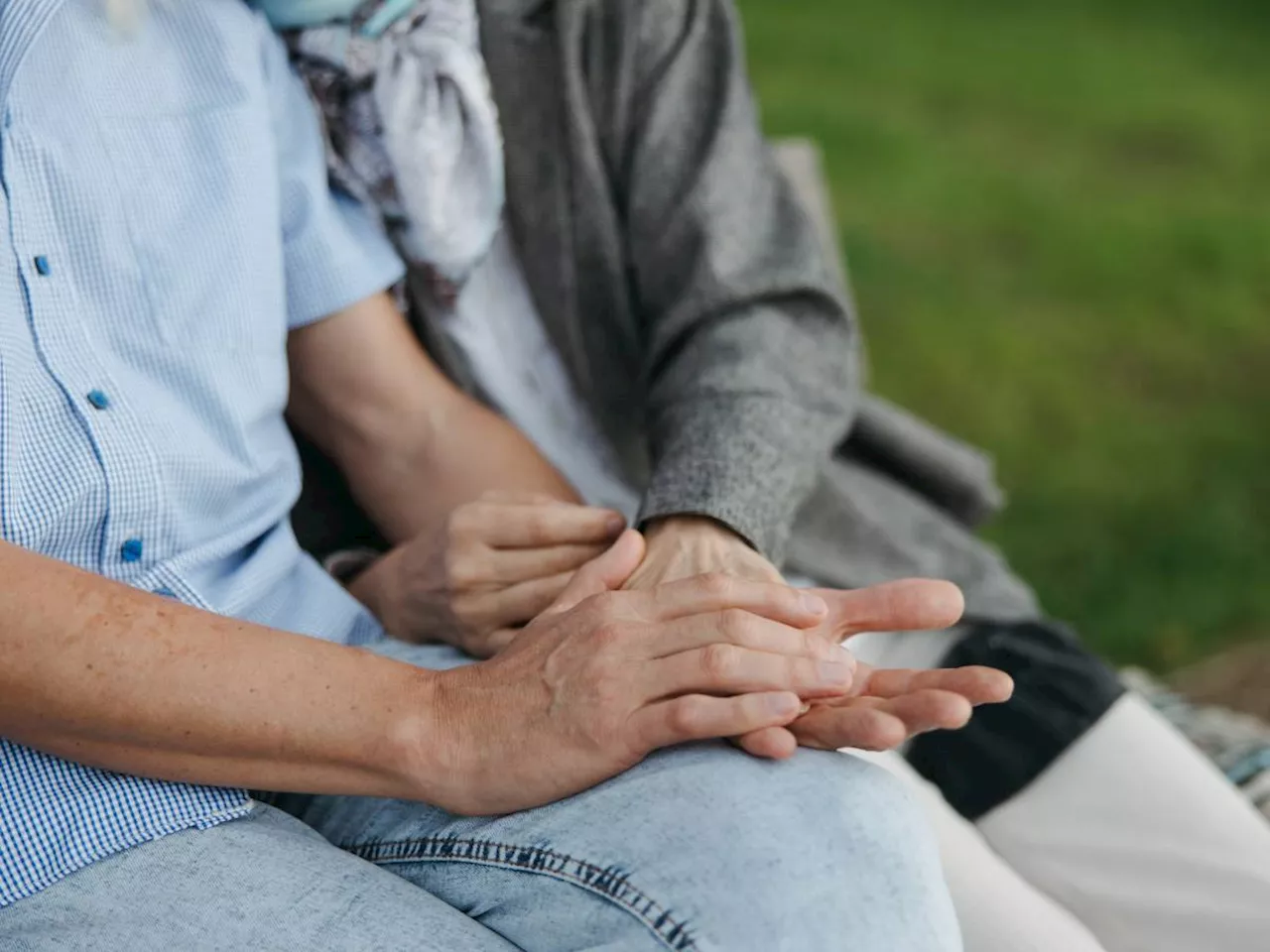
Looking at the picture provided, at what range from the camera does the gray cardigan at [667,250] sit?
1.45m

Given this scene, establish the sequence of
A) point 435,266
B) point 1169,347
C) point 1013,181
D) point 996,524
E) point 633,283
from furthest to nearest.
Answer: point 1013,181 < point 1169,347 < point 996,524 < point 633,283 < point 435,266

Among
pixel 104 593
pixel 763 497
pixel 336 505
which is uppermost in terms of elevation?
pixel 104 593

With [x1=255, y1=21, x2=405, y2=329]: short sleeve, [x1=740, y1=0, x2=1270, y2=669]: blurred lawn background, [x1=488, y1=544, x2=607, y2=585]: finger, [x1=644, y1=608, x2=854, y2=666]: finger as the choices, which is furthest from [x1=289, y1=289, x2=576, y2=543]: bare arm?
[x1=740, y1=0, x2=1270, y2=669]: blurred lawn background

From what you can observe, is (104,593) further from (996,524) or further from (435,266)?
(996,524)

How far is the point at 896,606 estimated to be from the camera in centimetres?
116

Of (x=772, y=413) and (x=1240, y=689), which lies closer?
(x=772, y=413)

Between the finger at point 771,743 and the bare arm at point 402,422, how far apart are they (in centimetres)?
48

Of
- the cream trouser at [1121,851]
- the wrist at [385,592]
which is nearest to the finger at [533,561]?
the wrist at [385,592]

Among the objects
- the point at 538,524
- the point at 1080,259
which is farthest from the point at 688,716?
the point at 1080,259

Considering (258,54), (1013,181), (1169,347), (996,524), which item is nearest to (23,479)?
(258,54)

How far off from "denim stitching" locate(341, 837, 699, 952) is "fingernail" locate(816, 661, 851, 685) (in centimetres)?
22

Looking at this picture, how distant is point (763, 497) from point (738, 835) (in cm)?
44

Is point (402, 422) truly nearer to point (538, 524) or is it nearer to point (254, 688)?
point (538, 524)

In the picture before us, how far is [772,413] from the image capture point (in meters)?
1.42
